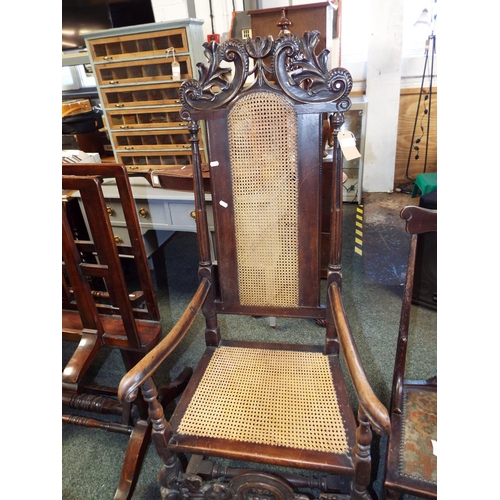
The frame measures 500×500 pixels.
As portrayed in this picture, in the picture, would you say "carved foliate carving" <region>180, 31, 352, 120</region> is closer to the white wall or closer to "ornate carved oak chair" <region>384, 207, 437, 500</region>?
"ornate carved oak chair" <region>384, 207, 437, 500</region>

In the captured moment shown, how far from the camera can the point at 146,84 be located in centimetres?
247

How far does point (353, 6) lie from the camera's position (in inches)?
129

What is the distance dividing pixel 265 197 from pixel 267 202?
2 centimetres

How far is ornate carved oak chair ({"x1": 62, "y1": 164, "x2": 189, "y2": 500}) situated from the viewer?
3.42ft

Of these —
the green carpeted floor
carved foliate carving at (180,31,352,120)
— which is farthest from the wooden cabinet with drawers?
carved foliate carving at (180,31,352,120)

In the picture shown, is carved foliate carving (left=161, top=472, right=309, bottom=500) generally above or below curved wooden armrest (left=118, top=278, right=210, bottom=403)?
below

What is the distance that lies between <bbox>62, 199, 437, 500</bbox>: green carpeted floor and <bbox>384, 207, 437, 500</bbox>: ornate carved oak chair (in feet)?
1.25

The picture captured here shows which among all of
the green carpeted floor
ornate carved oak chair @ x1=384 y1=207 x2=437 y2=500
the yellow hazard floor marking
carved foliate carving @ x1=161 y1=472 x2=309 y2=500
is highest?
ornate carved oak chair @ x1=384 y1=207 x2=437 y2=500

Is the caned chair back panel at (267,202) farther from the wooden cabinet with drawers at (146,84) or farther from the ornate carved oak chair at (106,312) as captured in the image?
the wooden cabinet with drawers at (146,84)

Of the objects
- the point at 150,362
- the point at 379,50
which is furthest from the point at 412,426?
the point at 379,50

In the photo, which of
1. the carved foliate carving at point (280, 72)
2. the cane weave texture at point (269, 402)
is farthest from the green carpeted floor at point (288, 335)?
the carved foliate carving at point (280, 72)

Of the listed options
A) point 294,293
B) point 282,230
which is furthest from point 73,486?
point 282,230

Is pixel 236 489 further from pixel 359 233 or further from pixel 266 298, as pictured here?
pixel 359 233

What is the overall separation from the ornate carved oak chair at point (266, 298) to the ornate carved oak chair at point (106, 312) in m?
A: 0.22
